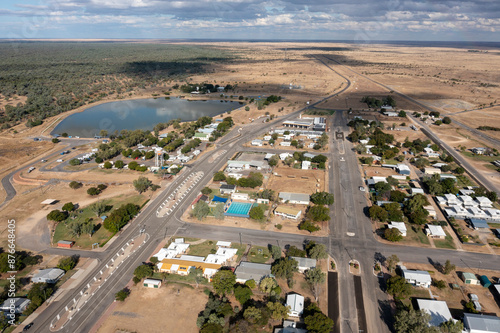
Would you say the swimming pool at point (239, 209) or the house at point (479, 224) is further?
the swimming pool at point (239, 209)

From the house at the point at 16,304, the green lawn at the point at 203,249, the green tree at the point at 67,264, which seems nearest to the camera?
the house at the point at 16,304

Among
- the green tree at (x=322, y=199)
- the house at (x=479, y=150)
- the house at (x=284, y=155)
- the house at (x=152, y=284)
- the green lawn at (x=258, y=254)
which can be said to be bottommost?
the house at (x=152, y=284)

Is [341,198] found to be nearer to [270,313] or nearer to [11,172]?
[270,313]

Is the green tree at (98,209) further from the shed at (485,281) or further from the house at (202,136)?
the shed at (485,281)

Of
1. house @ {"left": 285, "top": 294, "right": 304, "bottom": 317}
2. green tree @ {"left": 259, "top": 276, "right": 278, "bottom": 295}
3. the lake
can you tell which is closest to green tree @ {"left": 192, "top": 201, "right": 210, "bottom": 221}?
green tree @ {"left": 259, "top": 276, "right": 278, "bottom": 295}

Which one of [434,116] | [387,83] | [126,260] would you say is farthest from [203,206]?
[387,83]

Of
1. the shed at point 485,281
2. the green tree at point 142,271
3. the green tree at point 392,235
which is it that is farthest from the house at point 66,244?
the shed at point 485,281

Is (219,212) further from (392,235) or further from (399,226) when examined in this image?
(399,226)
